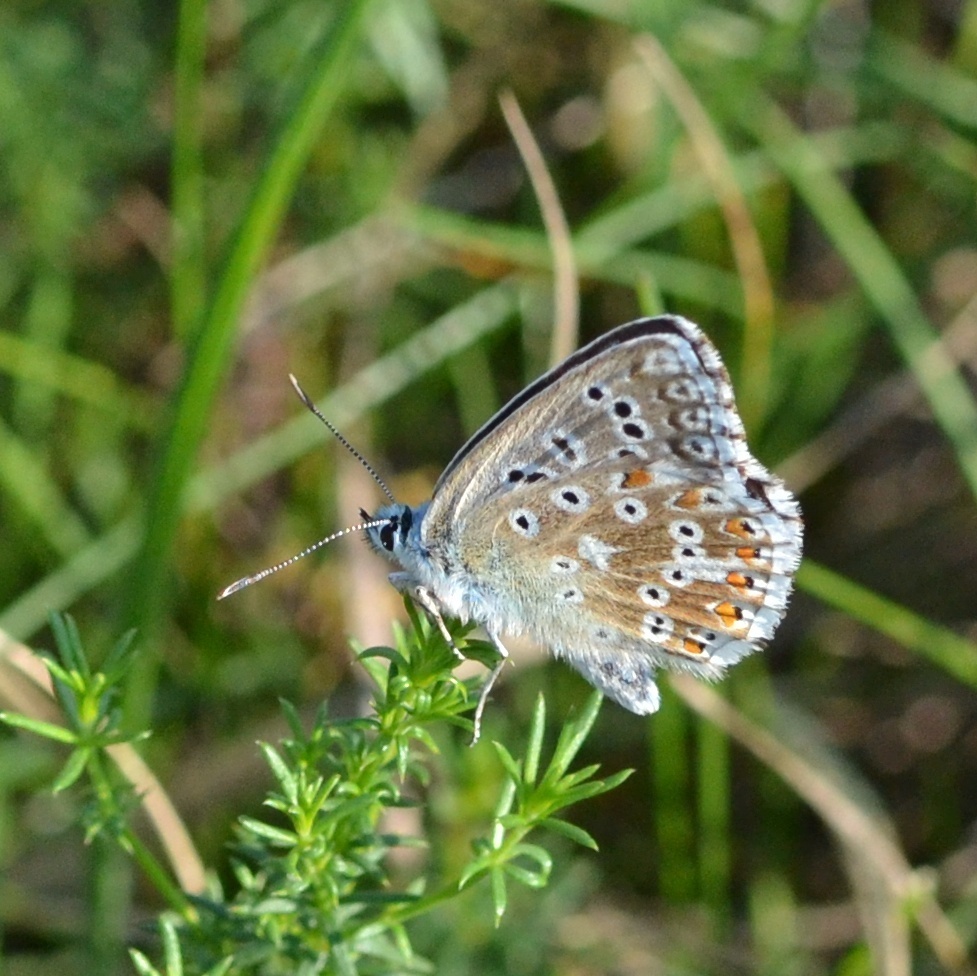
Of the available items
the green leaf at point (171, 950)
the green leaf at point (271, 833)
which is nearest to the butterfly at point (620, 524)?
the green leaf at point (271, 833)

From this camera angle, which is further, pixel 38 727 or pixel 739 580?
pixel 739 580

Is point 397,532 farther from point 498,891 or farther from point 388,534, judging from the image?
point 498,891

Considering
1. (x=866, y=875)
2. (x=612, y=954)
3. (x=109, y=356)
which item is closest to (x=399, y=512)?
(x=612, y=954)

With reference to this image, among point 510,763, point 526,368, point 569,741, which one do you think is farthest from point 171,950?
point 526,368

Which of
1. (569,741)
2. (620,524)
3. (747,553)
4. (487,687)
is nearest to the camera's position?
(569,741)

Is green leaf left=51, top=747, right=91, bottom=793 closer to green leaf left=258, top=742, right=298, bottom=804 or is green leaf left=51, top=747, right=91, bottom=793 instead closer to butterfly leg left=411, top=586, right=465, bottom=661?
green leaf left=258, top=742, right=298, bottom=804

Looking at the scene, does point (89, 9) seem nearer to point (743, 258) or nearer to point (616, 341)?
point (743, 258)

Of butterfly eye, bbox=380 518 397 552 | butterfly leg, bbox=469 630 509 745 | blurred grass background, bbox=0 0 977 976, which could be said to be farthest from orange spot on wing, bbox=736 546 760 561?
blurred grass background, bbox=0 0 977 976

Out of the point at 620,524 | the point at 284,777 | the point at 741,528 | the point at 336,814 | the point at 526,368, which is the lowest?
the point at 336,814
